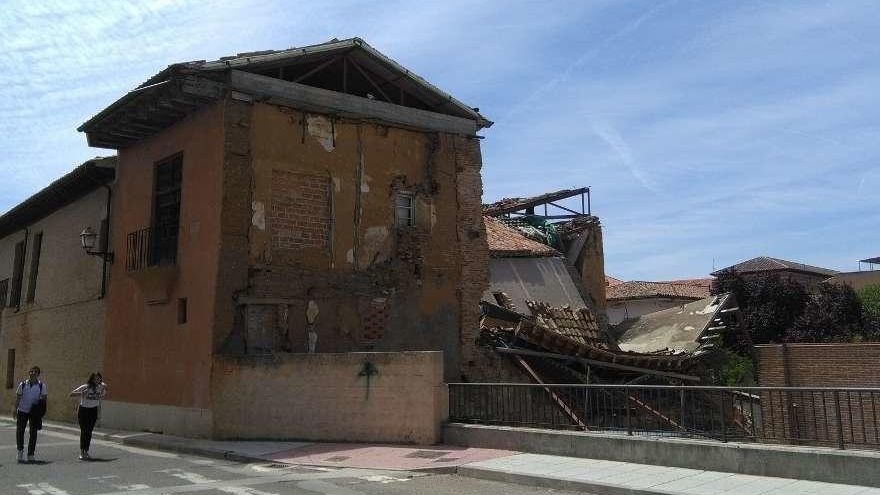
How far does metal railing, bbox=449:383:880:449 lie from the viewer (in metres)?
9.01

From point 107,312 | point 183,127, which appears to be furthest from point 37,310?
point 183,127

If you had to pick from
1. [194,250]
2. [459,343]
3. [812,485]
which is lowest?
[812,485]

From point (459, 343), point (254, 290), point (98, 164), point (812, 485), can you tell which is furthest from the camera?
point (98, 164)

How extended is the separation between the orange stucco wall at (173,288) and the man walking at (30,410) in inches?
113

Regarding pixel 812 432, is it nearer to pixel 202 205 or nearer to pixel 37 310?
pixel 202 205

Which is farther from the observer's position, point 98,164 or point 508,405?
point 98,164

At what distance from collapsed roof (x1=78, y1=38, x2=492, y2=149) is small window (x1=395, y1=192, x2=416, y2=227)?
1.75 m

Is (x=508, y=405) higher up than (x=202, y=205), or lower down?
lower down

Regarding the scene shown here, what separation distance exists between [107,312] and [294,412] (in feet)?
25.2

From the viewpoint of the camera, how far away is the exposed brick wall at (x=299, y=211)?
15.9 meters

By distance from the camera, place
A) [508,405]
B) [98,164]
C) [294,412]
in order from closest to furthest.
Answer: [508,405] < [294,412] < [98,164]

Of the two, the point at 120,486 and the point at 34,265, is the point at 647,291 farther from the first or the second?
the point at 120,486

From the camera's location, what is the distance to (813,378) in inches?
804

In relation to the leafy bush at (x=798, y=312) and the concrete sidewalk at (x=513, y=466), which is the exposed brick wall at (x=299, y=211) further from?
the leafy bush at (x=798, y=312)
